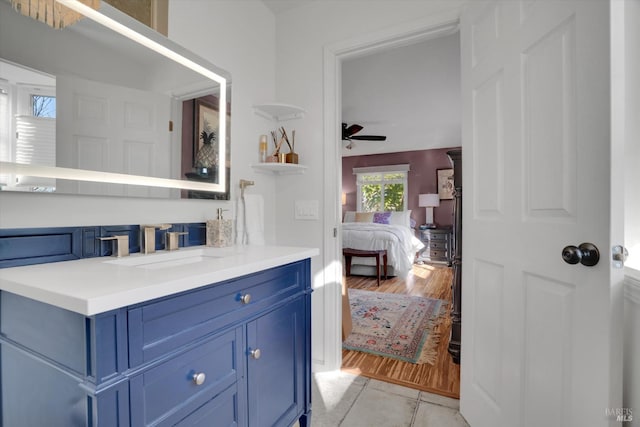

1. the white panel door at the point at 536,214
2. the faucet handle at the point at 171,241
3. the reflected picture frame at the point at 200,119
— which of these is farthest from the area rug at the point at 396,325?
the reflected picture frame at the point at 200,119

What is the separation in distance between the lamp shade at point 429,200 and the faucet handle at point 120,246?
615 cm

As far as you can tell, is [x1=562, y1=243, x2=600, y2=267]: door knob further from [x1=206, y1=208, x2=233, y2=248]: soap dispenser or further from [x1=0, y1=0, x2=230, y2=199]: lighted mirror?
[x1=0, y1=0, x2=230, y2=199]: lighted mirror

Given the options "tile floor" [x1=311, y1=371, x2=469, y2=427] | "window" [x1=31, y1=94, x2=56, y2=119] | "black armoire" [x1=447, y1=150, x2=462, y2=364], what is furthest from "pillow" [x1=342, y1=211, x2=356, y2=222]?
"window" [x1=31, y1=94, x2=56, y2=119]

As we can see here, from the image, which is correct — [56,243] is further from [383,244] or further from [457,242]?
[383,244]

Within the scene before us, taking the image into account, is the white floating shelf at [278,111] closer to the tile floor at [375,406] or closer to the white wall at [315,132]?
the white wall at [315,132]

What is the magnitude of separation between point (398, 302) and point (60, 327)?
3.37 m

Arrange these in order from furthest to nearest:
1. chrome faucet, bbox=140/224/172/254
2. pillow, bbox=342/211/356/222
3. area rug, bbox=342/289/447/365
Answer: pillow, bbox=342/211/356/222
area rug, bbox=342/289/447/365
chrome faucet, bbox=140/224/172/254

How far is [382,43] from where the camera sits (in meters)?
1.97

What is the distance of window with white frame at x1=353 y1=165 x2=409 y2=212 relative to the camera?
7070 millimetres

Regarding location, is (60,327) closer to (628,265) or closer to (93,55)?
(93,55)

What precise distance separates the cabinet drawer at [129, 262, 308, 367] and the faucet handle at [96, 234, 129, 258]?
52 cm

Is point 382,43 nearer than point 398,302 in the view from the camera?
Yes

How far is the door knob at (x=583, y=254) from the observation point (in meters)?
0.89

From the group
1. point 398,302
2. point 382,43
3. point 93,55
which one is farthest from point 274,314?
point 398,302
